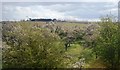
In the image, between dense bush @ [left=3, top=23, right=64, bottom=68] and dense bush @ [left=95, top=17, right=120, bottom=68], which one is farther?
dense bush @ [left=95, top=17, right=120, bottom=68]

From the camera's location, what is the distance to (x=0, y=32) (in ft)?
53.2

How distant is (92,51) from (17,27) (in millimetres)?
6608

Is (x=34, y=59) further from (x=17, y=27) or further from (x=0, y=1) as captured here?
(x=0, y=1)

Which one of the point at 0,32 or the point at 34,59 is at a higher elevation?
the point at 0,32

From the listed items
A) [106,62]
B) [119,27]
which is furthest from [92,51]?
[119,27]

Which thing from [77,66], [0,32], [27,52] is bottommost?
[77,66]

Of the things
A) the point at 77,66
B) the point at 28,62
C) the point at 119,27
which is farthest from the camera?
the point at 119,27

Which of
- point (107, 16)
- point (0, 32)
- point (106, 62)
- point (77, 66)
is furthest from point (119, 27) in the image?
point (0, 32)

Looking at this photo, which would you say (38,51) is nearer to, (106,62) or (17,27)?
(17,27)

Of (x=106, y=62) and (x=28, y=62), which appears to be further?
(x=106, y=62)

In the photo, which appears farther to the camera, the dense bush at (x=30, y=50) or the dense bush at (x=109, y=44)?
the dense bush at (x=109, y=44)

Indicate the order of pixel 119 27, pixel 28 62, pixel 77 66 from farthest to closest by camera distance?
pixel 119 27 < pixel 77 66 < pixel 28 62

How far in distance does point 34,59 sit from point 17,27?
89.5 inches

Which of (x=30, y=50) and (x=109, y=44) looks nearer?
(x=30, y=50)
